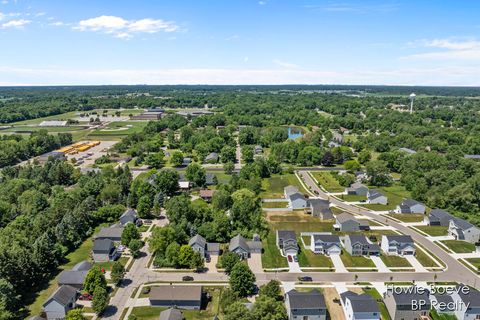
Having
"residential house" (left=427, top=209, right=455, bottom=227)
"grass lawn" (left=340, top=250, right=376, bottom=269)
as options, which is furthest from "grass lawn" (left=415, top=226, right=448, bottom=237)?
"grass lawn" (left=340, top=250, right=376, bottom=269)

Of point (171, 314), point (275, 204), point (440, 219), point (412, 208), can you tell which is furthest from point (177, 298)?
point (412, 208)

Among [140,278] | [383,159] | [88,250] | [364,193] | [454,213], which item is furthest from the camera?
[383,159]

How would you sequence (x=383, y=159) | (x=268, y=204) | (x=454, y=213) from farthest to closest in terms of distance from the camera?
(x=383, y=159) < (x=268, y=204) < (x=454, y=213)

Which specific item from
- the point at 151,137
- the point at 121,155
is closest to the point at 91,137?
the point at 151,137

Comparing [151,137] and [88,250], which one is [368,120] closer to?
[151,137]

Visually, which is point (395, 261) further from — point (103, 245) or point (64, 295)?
point (64, 295)

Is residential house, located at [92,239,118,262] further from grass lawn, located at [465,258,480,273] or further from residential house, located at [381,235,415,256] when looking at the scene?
grass lawn, located at [465,258,480,273]

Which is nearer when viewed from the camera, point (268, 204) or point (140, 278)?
point (140, 278)
